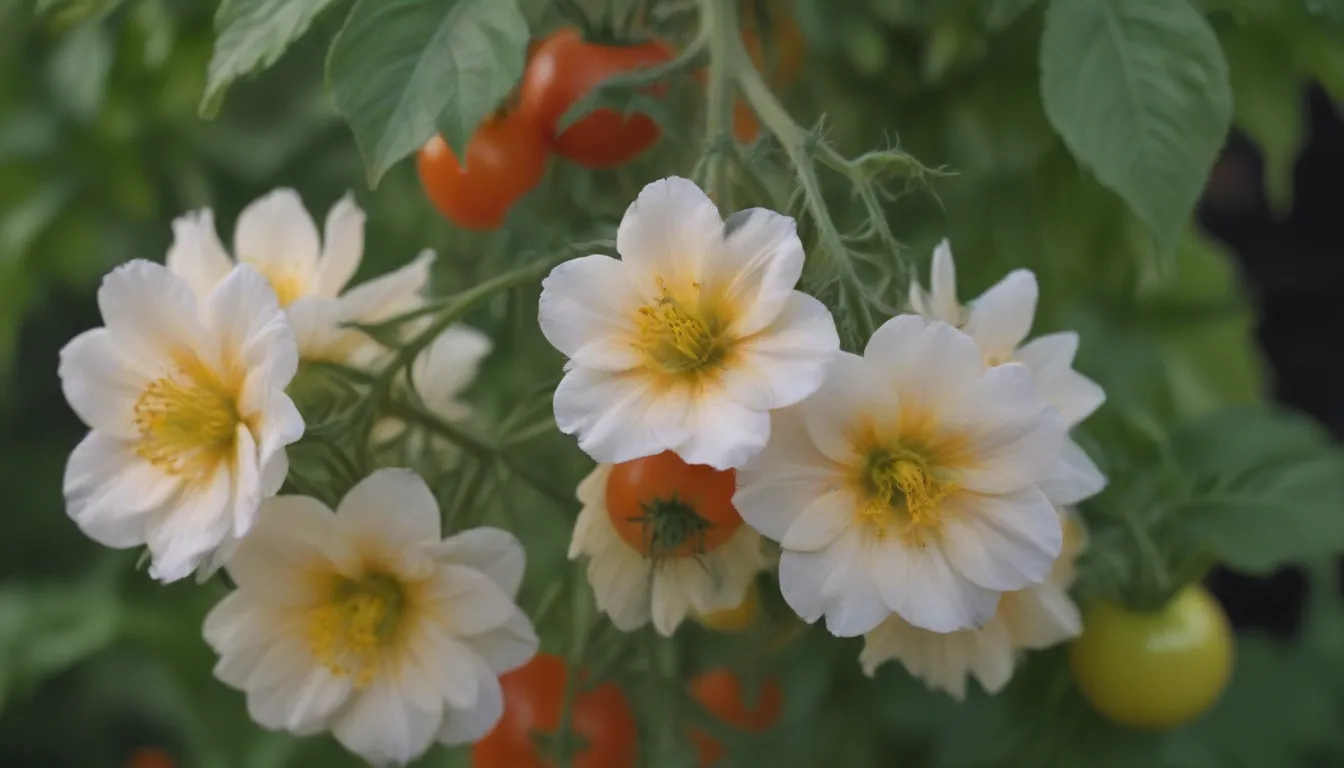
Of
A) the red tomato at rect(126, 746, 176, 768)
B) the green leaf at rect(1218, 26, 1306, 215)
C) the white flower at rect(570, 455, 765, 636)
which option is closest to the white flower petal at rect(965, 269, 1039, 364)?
the white flower at rect(570, 455, 765, 636)

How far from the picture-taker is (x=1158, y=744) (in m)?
0.71

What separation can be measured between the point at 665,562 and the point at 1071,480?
0.14 m

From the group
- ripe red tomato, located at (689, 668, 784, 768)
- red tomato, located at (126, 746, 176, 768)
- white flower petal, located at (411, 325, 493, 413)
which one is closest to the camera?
white flower petal, located at (411, 325, 493, 413)

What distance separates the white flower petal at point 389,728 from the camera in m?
0.43

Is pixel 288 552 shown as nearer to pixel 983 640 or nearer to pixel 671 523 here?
pixel 671 523

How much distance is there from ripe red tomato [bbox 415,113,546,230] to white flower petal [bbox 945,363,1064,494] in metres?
0.24

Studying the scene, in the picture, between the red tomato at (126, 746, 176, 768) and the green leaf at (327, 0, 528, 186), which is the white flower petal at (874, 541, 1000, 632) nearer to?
the green leaf at (327, 0, 528, 186)

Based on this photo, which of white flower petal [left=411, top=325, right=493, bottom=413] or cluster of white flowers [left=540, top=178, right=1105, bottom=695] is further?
white flower petal [left=411, top=325, right=493, bottom=413]

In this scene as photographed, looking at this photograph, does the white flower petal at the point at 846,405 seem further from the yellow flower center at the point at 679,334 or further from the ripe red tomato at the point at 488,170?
the ripe red tomato at the point at 488,170

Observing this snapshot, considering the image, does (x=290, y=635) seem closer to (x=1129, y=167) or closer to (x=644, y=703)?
(x=644, y=703)

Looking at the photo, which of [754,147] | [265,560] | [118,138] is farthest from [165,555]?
[118,138]

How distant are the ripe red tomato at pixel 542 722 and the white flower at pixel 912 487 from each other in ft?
0.72

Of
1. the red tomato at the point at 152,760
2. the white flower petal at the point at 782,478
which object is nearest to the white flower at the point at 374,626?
the white flower petal at the point at 782,478

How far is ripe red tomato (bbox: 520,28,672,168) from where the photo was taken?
0.51 meters
